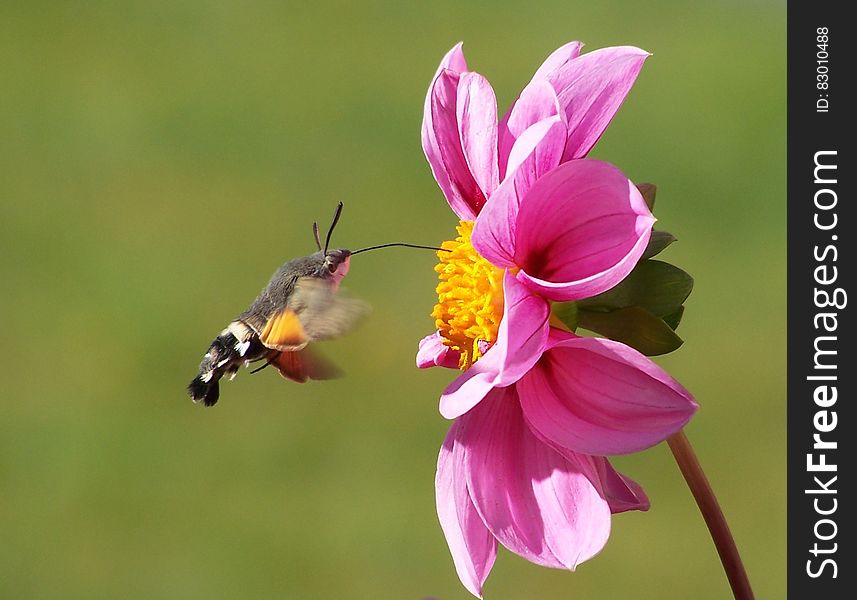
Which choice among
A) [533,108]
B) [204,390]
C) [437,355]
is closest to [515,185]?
[533,108]

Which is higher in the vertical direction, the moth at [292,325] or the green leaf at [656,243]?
the green leaf at [656,243]

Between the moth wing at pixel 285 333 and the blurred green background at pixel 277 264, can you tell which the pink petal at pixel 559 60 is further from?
the blurred green background at pixel 277 264

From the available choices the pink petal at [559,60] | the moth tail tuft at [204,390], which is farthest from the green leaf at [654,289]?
the moth tail tuft at [204,390]

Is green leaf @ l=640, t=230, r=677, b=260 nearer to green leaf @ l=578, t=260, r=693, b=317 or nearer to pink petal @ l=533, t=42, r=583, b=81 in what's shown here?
green leaf @ l=578, t=260, r=693, b=317

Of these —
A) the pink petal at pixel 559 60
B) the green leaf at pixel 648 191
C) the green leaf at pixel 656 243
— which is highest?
the pink petal at pixel 559 60

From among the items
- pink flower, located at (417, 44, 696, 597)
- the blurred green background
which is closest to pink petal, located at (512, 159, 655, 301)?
pink flower, located at (417, 44, 696, 597)

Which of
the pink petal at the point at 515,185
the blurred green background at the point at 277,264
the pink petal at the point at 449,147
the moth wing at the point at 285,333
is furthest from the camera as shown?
the blurred green background at the point at 277,264

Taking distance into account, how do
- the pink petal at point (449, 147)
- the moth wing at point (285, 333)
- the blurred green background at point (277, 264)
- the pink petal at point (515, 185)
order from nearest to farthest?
1. the pink petal at point (515, 185)
2. the pink petal at point (449, 147)
3. the moth wing at point (285, 333)
4. the blurred green background at point (277, 264)
